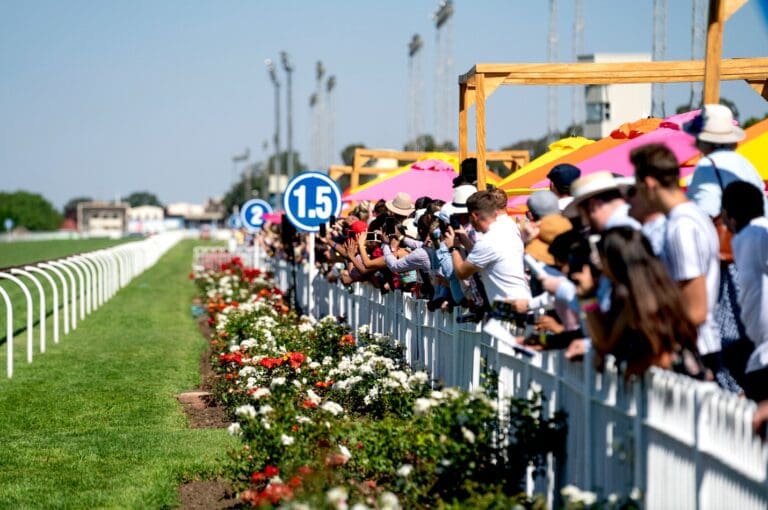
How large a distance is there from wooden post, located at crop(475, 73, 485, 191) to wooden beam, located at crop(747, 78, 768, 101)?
2461 mm

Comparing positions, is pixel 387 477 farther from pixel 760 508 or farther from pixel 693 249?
pixel 760 508

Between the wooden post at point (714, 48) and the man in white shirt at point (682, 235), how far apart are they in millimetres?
2302

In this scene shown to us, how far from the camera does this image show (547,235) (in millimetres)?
7066

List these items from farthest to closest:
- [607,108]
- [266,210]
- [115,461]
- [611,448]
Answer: [607,108] → [266,210] → [115,461] → [611,448]

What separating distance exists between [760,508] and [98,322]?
2167 cm

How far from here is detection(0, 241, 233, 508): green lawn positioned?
29.4 ft

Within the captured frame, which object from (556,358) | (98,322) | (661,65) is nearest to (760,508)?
(556,358)

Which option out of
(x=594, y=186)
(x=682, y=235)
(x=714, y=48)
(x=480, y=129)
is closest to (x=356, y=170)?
(x=480, y=129)

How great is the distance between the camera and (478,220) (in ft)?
28.9

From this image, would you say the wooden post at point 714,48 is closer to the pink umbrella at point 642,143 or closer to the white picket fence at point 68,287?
the pink umbrella at point 642,143

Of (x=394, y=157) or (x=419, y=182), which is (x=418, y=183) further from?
(x=394, y=157)

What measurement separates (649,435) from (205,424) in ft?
23.8

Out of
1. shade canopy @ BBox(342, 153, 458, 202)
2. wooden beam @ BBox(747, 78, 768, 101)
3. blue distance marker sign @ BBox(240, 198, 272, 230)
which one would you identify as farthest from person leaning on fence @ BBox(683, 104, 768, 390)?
blue distance marker sign @ BBox(240, 198, 272, 230)

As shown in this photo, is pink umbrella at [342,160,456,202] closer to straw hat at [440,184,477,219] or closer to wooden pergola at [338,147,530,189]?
wooden pergola at [338,147,530,189]
